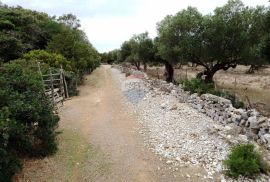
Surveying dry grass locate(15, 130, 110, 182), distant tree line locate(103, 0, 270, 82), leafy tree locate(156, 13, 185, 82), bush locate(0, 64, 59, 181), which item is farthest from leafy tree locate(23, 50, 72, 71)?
dry grass locate(15, 130, 110, 182)

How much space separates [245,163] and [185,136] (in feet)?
12.7

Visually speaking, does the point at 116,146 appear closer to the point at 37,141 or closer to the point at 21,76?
the point at 37,141

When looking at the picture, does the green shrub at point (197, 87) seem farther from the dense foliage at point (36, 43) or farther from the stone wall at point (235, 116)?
the dense foliage at point (36, 43)

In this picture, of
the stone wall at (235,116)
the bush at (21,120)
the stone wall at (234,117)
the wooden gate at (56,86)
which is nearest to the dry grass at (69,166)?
the bush at (21,120)

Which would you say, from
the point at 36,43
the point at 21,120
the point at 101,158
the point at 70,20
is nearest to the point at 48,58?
the point at 36,43

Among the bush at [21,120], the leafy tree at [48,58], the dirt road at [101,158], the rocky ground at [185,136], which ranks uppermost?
the leafy tree at [48,58]

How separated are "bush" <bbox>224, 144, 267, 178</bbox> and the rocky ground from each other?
30 cm

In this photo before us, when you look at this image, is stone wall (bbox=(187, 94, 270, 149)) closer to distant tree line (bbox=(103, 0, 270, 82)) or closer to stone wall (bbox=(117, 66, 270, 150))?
stone wall (bbox=(117, 66, 270, 150))

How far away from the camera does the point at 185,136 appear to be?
1221 cm

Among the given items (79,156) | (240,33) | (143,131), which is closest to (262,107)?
(240,33)

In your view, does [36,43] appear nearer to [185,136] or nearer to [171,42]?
[171,42]

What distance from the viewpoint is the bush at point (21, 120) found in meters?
7.24

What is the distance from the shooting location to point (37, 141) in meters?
10.4

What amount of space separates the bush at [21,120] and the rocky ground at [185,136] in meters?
3.94
